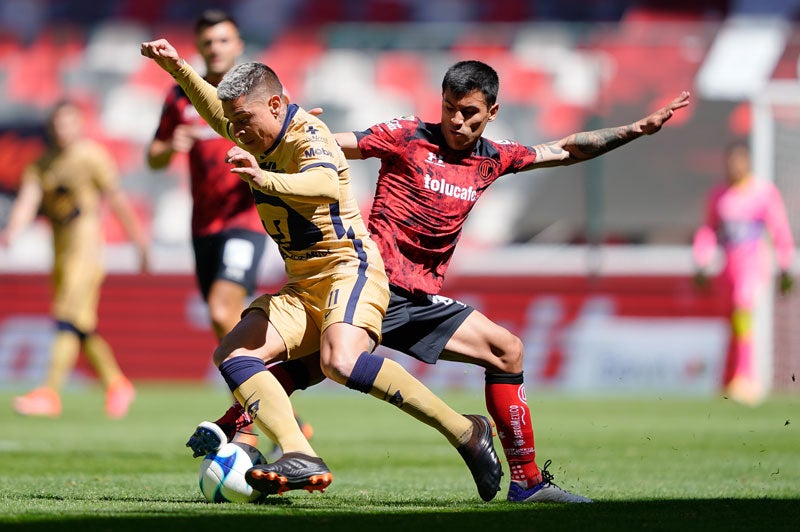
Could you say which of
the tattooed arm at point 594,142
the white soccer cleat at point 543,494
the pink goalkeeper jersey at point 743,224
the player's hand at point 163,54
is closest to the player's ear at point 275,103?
the player's hand at point 163,54

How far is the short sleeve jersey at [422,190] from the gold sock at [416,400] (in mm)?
586

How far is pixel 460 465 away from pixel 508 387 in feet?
7.19

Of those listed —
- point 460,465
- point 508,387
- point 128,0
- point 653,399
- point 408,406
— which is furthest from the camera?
point 128,0

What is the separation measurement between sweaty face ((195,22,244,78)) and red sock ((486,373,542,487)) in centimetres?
314

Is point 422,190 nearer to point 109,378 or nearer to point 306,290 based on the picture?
point 306,290

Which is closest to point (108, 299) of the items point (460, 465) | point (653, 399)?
point (653, 399)

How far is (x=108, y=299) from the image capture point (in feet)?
63.1

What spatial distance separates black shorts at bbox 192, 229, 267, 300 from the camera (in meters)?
8.19

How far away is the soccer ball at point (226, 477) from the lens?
564 centimetres

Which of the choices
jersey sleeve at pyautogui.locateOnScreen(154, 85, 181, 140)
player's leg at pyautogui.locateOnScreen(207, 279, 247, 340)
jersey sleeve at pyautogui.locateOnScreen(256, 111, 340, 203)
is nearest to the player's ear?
jersey sleeve at pyautogui.locateOnScreen(256, 111, 340, 203)

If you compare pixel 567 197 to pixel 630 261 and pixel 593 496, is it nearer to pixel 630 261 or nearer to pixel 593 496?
pixel 630 261

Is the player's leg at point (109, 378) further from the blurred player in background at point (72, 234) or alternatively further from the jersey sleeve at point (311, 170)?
the jersey sleeve at point (311, 170)

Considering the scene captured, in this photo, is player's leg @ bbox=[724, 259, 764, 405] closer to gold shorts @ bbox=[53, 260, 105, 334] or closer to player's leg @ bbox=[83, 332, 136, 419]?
player's leg @ bbox=[83, 332, 136, 419]

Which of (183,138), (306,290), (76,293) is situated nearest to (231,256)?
(183,138)
